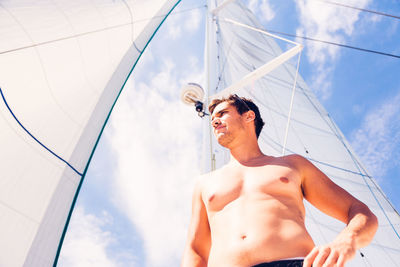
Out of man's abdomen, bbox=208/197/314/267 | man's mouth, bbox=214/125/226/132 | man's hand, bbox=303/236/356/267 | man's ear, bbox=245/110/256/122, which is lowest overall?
man's hand, bbox=303/236/356/267

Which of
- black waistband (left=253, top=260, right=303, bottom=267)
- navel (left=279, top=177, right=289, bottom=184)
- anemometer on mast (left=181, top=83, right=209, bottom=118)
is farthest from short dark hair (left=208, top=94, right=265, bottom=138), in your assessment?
anemometer on mast (left=181, top=83, right=209, bottom=118)

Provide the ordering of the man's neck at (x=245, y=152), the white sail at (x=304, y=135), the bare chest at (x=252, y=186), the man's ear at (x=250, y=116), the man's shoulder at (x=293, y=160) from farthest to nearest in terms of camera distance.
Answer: the white sail at (x=304, y=135) < the man's ear at (x=250, y=116) < the man's neck at (x=245, y=152) < the man's shoulder at (x=293, y=160) < the bare chest at (x=252, y=186)

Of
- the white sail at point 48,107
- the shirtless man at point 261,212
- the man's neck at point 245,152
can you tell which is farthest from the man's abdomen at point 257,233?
the white sail at point 48,107

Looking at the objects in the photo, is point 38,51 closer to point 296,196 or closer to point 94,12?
point 94,12

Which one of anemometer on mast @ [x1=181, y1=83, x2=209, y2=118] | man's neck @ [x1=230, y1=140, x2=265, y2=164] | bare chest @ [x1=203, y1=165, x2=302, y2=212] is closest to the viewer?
bare chest @ [x1=203, y1=165, x2=302, y2=212]

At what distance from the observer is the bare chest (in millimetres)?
1311

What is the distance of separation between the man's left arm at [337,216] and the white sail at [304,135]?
161cm

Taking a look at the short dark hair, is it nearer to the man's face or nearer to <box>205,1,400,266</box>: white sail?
the man's face

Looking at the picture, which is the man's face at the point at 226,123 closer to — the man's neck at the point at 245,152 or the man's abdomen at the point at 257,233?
the man's neck at the point at 245,152

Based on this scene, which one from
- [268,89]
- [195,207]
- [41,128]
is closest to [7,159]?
[41,128]

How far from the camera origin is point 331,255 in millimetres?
864

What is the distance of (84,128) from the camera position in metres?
1.35

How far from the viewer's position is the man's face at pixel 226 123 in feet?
5.61

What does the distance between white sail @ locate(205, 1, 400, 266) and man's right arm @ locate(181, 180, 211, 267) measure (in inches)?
57.0
